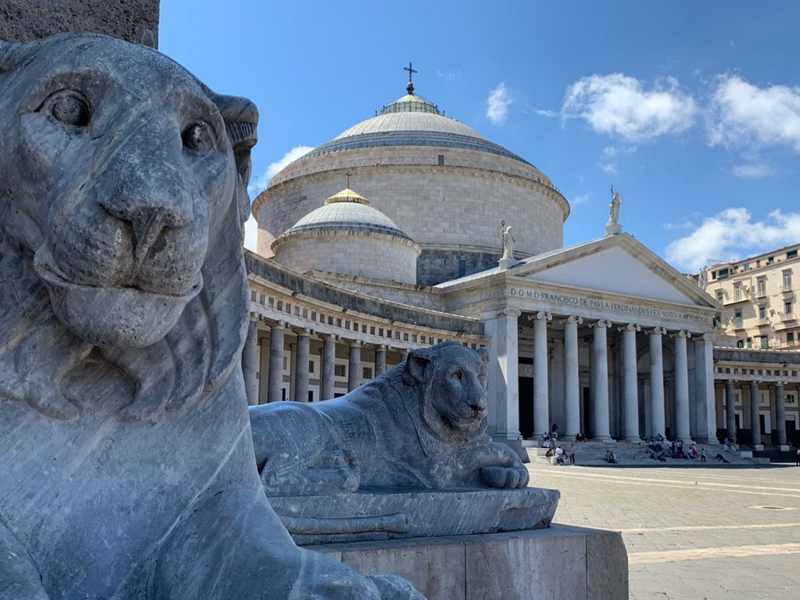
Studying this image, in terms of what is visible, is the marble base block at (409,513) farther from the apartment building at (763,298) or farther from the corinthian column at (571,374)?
the apartment building at (763,298)

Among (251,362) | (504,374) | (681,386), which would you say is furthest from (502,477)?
(681,386)

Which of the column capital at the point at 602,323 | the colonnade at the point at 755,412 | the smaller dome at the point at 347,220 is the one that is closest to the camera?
the column capital at the point at 602,323

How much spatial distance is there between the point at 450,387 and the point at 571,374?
125 ft

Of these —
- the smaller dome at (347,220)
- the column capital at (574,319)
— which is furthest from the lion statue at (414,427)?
the smaller dome at (347,220)

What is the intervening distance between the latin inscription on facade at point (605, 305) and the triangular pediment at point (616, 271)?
61 centimetres

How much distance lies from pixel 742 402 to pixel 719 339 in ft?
17.0

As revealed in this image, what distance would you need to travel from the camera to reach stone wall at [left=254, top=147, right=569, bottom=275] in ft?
170

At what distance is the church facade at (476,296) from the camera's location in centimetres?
3241

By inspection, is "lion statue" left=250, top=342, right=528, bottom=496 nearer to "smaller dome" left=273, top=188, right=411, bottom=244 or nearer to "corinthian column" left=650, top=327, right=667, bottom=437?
"smaller dome" left=273, top=188, right=411, bottom=244

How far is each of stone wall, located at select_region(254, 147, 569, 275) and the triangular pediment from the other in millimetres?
10148

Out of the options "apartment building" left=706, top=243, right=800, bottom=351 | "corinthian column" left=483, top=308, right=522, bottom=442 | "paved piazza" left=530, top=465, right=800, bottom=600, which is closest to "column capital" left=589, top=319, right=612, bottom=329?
"corinthian column" left=483, top=308, right=522, bottom=442

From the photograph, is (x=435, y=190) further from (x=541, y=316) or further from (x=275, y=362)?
(x=275, y=362)

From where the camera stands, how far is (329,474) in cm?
368

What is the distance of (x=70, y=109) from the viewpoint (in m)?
1.52
